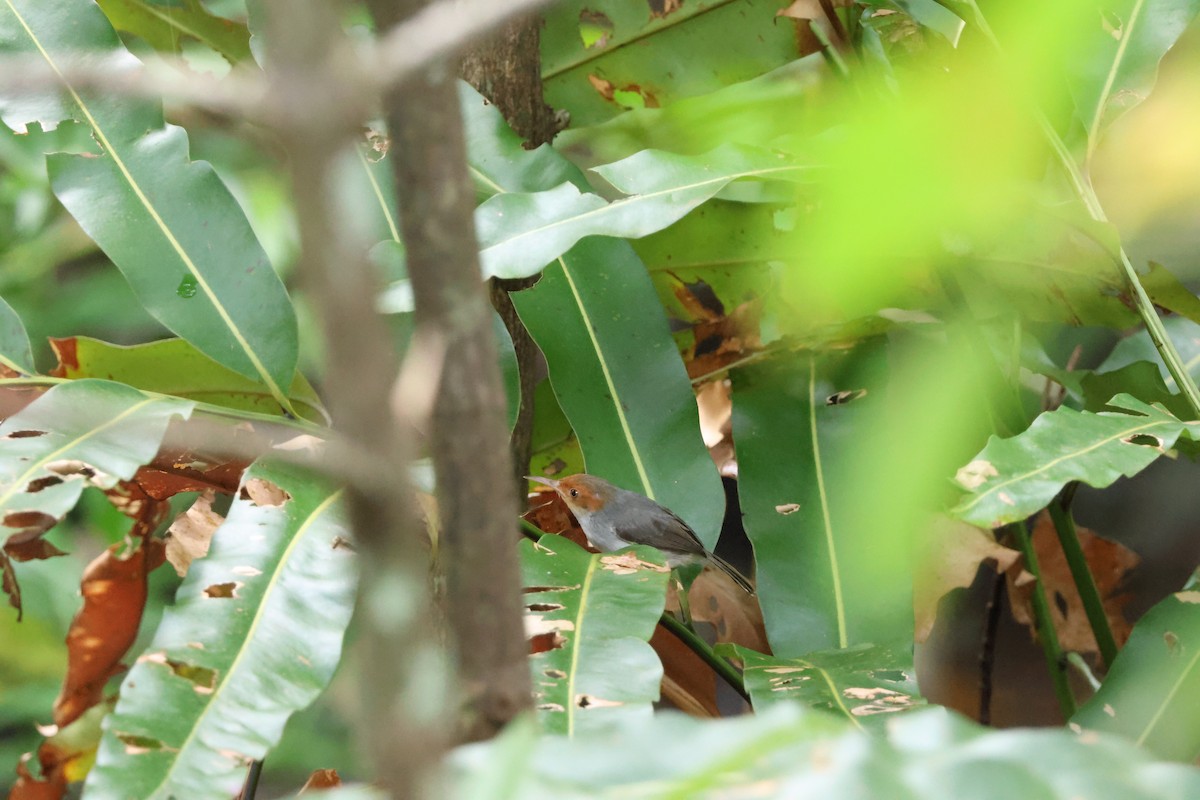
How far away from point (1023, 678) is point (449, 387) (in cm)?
275

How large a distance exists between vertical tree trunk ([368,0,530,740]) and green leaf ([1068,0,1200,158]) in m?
1.26

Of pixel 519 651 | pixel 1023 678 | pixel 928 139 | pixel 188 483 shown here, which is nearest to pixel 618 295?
pixel 188 483

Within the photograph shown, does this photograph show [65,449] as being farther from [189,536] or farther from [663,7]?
[663,7]

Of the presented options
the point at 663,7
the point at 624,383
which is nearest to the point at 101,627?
the point at 624,383

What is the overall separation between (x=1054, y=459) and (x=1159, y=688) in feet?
1.02

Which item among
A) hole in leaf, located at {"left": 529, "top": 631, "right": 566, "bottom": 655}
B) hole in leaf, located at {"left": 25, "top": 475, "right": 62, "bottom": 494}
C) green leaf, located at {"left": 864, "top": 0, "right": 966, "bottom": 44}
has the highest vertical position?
green leaf, located at {"left": 864, "top": 0, "right": 966, "bottom": 44}

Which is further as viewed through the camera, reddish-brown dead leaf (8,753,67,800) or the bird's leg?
the bird's leg

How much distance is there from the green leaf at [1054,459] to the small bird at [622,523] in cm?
66

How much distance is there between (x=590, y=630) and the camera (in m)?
1.05

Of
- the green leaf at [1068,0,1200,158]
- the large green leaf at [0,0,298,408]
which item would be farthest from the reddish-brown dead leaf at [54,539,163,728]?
the green leaf at [1068,0,1200,158]

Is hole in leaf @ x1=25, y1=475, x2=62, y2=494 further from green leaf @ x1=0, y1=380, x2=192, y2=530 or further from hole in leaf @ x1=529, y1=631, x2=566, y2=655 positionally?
hole in leaf @ x1=529, y1=631, x2=566, y2=655

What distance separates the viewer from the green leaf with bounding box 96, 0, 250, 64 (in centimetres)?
180

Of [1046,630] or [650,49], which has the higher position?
[650,49]

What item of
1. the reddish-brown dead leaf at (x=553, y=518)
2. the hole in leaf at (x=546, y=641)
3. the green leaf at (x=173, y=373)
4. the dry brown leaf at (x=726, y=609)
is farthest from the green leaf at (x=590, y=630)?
the green leaf at (x=173, y=373)
